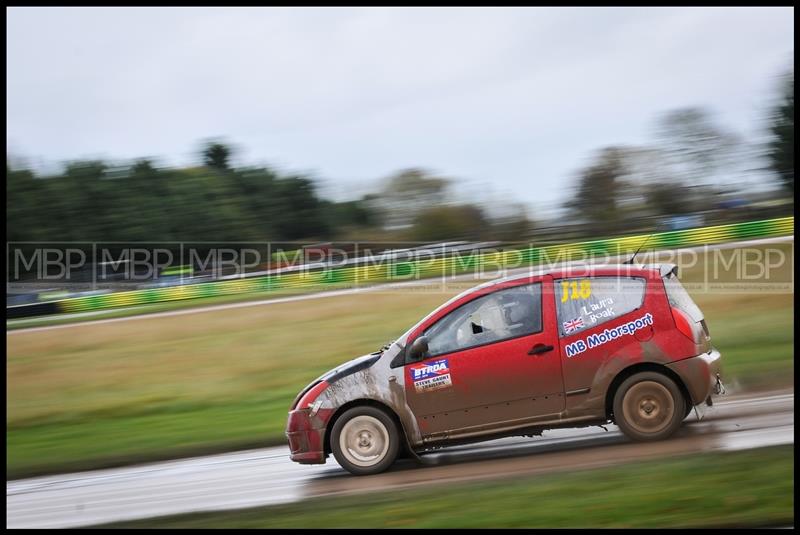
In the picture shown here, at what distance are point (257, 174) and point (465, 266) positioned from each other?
2886 cm

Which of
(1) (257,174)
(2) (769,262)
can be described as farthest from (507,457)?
(1) (257,174)

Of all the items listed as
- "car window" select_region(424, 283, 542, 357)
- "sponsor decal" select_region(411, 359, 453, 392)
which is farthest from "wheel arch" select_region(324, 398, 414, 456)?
"car window" select_region(424, 283, 542, 357)

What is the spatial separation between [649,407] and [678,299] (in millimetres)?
968

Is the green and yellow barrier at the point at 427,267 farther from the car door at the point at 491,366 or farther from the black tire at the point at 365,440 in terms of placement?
the black tire at the point at 365,440

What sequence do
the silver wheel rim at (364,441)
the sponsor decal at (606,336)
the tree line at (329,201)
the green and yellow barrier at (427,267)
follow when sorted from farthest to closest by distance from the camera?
the tree line at (329,201)
the green and yellow barrier at (427,267)
the silver wheel rim at (364,441)
the sponsor decal at (606,336)

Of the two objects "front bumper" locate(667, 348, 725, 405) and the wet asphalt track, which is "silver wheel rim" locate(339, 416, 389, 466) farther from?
"front bumper" locate(667, 348, 725, 405)

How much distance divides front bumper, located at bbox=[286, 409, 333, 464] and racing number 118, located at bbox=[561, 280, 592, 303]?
228 cm

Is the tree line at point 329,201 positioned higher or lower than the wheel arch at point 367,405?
higher

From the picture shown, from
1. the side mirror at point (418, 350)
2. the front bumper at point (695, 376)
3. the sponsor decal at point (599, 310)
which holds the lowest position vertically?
the front bumper at point (695, 376)

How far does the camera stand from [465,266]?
1761 cm

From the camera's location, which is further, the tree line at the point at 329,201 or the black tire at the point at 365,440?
the tree line at the point at 329,201

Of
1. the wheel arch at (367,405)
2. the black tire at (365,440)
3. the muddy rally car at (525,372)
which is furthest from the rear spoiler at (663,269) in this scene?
the black tire at (365,440)

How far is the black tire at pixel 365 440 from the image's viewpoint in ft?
22.8

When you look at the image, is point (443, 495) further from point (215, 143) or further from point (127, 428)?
point (215, 143)
